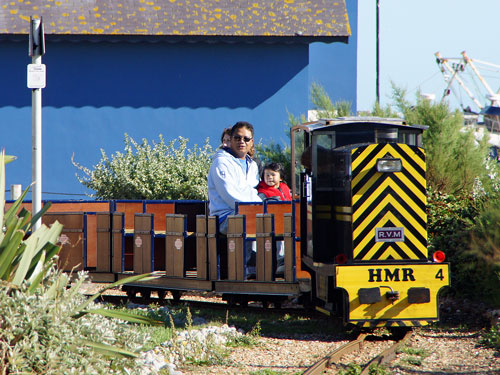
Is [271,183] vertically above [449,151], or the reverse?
[449,151]

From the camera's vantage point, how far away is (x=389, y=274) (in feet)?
26.2

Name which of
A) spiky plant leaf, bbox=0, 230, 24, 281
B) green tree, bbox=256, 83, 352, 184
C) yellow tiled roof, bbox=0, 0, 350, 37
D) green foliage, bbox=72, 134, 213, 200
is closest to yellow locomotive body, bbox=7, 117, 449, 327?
spiky plant leaf, bbox=0, 230, 24, 281

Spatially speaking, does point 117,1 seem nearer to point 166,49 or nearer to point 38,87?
point 166,49

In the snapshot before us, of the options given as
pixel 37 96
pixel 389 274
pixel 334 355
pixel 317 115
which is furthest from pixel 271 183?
pixel 317 115

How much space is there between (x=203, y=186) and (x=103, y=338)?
8938 millimetres

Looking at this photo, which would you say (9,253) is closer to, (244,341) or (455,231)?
(244,341)

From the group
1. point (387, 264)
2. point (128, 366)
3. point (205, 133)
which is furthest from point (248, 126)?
point (205, 133)

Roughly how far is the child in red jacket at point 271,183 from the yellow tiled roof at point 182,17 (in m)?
8.67

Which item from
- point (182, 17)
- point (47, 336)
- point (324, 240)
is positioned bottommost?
point (47, 336)

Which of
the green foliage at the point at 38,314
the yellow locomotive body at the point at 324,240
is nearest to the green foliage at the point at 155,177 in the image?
the yellow locomotive body at the point at 324,240

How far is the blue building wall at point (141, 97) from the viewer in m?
18.7

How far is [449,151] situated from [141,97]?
27.3ft

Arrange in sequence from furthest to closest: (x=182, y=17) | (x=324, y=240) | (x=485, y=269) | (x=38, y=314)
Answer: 1. (x=182, y=17)
2. (x=485, y=269)
3. (x=324, y=240)
4. (x=38, y=314)

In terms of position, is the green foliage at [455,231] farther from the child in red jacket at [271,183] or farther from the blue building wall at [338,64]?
the blue building wall at [338,64]
